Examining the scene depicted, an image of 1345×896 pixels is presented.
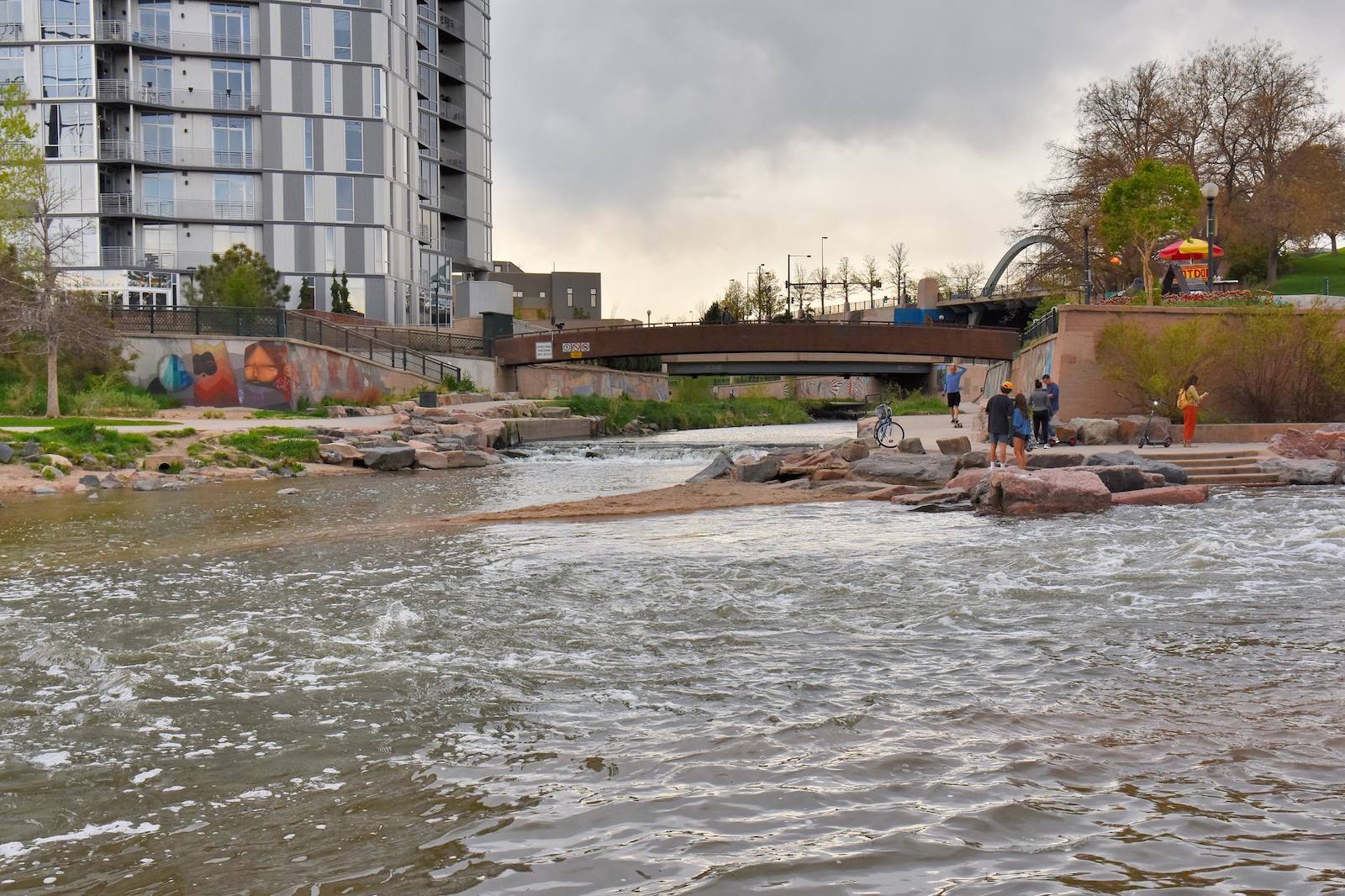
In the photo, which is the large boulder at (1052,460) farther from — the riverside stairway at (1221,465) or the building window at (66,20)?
the building window at (66,20)

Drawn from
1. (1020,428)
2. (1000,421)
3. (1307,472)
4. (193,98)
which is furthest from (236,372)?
(1307,472)

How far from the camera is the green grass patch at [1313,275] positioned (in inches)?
2403

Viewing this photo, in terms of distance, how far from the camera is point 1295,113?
60406mm

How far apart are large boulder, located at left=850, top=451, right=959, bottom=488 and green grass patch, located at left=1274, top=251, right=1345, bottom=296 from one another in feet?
148

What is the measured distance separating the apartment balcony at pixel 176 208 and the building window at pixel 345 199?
426 cm

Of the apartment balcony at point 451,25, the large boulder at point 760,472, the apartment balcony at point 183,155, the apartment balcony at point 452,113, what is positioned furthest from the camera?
the apartment balcony at point 452,113

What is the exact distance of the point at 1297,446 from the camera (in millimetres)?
21438

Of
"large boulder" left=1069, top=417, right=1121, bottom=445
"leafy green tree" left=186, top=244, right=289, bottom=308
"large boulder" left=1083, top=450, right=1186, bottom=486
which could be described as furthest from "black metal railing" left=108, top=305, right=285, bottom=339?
"large boulder" left=1083, top=450, right=1186, bottom=486

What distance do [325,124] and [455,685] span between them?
197ft

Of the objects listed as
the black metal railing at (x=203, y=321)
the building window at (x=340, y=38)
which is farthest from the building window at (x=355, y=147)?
the black metal railing at (x=203, y=321)

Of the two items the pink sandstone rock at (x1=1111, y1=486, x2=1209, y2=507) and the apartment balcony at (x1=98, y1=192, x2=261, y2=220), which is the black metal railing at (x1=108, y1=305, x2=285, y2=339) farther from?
the pink sandstone rock at (x1=1111, y1=486, x2=1209, y2=507)

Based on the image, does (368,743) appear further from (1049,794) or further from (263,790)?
(1049,794)

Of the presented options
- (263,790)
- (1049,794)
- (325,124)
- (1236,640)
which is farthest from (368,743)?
(325,124)

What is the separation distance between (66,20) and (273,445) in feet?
145
